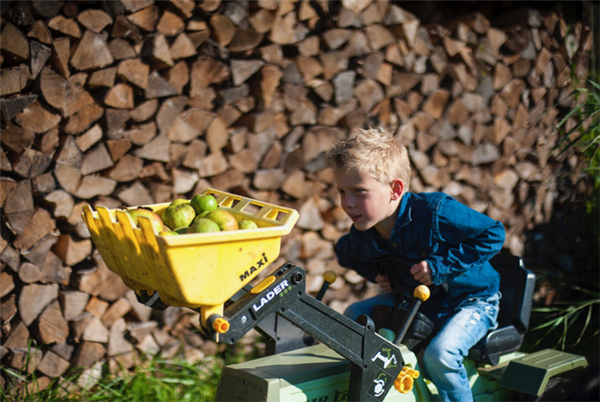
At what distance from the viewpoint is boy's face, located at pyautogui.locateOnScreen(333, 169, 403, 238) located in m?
2.40

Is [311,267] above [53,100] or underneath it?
underneath

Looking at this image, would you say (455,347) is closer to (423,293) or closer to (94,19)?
(423,293)

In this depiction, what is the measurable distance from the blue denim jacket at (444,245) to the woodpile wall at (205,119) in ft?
3.92

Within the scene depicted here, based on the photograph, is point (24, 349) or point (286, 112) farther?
point (286, 112)

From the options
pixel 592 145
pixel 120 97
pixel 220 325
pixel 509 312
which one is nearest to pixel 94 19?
pixel 120 97

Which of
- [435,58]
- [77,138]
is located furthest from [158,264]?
[435,58]

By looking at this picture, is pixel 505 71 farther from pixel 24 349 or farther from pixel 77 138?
pixel 24 349

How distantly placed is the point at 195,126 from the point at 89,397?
5.04 feet

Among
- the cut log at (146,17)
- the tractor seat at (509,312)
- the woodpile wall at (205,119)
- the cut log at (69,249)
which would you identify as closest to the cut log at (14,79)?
the woodpile wall at (205,119)

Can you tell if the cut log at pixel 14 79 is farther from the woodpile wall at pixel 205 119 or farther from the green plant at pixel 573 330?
the green plant at pixel 573 330

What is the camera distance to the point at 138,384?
3211 millimetres

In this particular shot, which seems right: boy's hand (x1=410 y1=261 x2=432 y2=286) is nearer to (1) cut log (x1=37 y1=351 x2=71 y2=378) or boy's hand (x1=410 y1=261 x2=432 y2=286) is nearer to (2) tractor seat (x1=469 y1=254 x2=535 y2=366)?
(2) tractor seat (x1=469 y1=254 x2=535 y2=366)

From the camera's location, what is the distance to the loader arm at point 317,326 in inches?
76.0

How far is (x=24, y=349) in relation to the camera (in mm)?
3045
